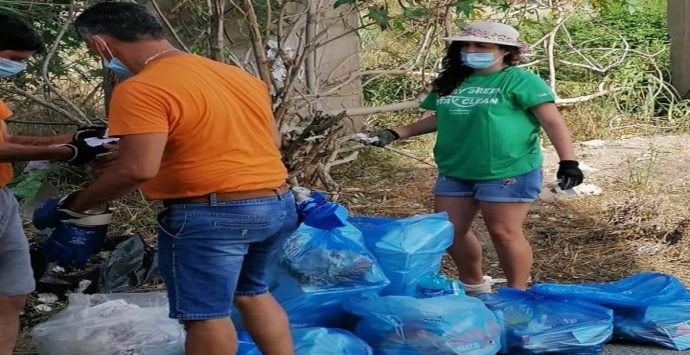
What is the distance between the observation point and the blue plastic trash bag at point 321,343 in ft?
11.6

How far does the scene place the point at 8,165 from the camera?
357 cm

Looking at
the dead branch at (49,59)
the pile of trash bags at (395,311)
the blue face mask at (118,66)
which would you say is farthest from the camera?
the dead branch at (49,59)

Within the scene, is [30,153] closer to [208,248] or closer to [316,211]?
[208,248]

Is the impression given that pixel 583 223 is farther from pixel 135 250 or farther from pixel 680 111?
pixel 680 111

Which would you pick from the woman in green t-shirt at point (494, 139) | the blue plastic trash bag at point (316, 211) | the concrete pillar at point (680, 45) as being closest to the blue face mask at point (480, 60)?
the woman in green t-shirt at point (494, 139)

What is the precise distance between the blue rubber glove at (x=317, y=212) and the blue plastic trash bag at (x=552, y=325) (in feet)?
3.21

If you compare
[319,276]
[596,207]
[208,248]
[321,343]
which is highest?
[208,248]

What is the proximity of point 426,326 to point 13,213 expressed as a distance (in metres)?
1.61

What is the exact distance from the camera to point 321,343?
3561 mm

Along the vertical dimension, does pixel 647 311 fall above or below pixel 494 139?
below

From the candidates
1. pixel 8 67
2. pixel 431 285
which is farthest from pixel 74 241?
pixel 431 285

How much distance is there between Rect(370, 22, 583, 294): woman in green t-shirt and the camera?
160 inches

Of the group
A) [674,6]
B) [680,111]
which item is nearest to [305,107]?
[680,111]

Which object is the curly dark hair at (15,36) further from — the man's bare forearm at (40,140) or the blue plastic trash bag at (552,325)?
the blue plastic trash bag at (552,325)
